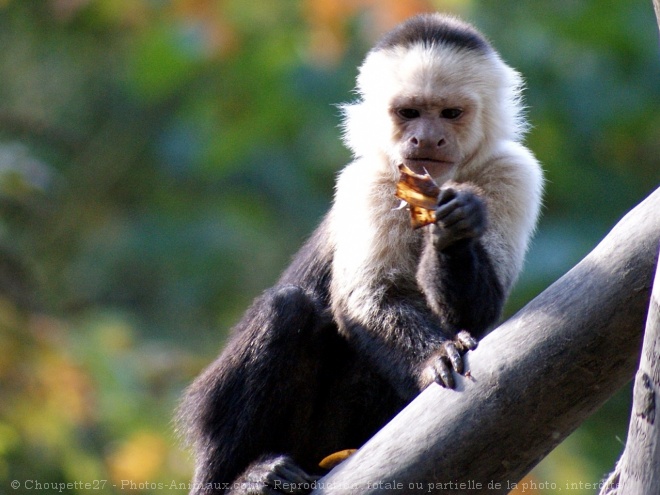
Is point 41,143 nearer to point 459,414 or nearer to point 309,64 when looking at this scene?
point 309,64

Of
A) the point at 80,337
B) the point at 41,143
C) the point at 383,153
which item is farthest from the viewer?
the point at 41,143

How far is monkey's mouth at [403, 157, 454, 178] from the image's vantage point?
16.5ft

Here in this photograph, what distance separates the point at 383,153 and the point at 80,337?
4.39 metres

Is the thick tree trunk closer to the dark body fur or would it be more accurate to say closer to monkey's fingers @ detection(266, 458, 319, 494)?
monkey's fingers @ detection(266, 458, 319, 494)

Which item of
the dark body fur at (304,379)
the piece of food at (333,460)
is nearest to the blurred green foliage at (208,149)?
the dark body fur at (304,379)

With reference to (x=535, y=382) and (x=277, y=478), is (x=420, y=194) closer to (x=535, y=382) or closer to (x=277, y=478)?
(x=535, y=382)

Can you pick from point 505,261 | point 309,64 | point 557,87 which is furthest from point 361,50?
point 505,261

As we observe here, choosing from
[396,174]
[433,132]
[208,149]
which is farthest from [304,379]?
[208,149]

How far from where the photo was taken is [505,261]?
16.1 ft

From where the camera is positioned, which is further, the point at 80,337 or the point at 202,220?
the point at 202,220

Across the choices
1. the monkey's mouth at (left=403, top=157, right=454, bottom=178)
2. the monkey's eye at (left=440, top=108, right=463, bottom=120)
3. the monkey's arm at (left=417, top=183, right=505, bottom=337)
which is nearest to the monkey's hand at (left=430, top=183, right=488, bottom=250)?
the monkey's arm at (left=417, top=183, right=505, bottom=337)

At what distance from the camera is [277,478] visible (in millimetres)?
4527

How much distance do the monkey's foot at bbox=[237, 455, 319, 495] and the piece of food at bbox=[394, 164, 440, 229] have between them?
4.01ft

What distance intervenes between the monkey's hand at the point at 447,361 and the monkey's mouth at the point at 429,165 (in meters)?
1.01
